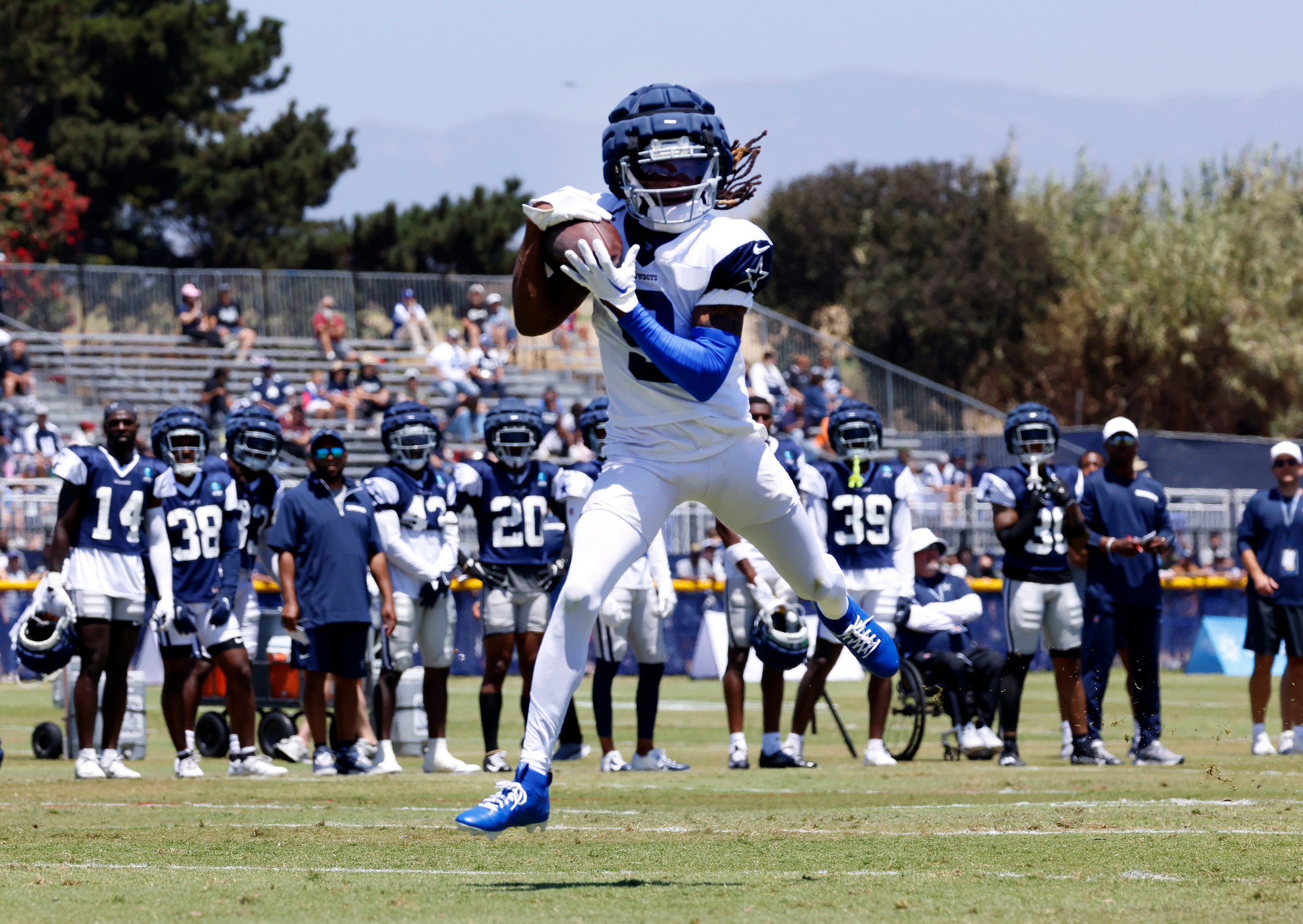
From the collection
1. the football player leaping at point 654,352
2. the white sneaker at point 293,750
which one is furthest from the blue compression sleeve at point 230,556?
the football player leaping at point 654,352

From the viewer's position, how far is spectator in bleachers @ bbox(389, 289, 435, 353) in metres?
31.8

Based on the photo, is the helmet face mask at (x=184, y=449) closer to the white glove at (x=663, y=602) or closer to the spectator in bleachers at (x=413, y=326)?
the white glove at (x=663, y=602)

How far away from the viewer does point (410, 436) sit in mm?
11438

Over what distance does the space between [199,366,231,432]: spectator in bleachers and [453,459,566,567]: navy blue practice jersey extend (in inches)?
568

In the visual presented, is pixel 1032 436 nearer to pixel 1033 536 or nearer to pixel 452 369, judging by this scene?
pixel 1033 536

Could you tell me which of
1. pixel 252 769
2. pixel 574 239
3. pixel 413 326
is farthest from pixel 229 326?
pixel 574 239

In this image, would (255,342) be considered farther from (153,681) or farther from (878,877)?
(878,877)

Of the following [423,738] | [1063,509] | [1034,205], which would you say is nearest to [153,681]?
[423,738]

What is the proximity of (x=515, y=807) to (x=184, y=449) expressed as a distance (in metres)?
6.02

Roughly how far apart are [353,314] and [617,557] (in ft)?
89.7

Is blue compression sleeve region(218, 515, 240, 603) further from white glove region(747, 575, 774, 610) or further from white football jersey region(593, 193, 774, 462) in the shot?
white football jersey region(593, 193, 774, 462)

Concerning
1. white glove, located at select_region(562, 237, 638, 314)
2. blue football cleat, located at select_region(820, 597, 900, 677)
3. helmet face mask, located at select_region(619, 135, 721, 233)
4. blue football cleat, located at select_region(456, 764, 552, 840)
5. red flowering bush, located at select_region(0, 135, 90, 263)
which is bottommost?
blue football cleat, located at select_region(456, 764, 552, 840)

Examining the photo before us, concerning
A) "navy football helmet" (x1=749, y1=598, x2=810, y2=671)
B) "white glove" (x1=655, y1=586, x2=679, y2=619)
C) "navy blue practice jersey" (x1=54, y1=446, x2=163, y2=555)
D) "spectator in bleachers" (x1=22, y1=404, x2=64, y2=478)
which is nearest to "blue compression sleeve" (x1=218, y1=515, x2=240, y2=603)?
"navy blue practice jersey" (x1=54, y1=446, x2=163, y2=555)

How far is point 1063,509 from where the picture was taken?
11.5 metres
